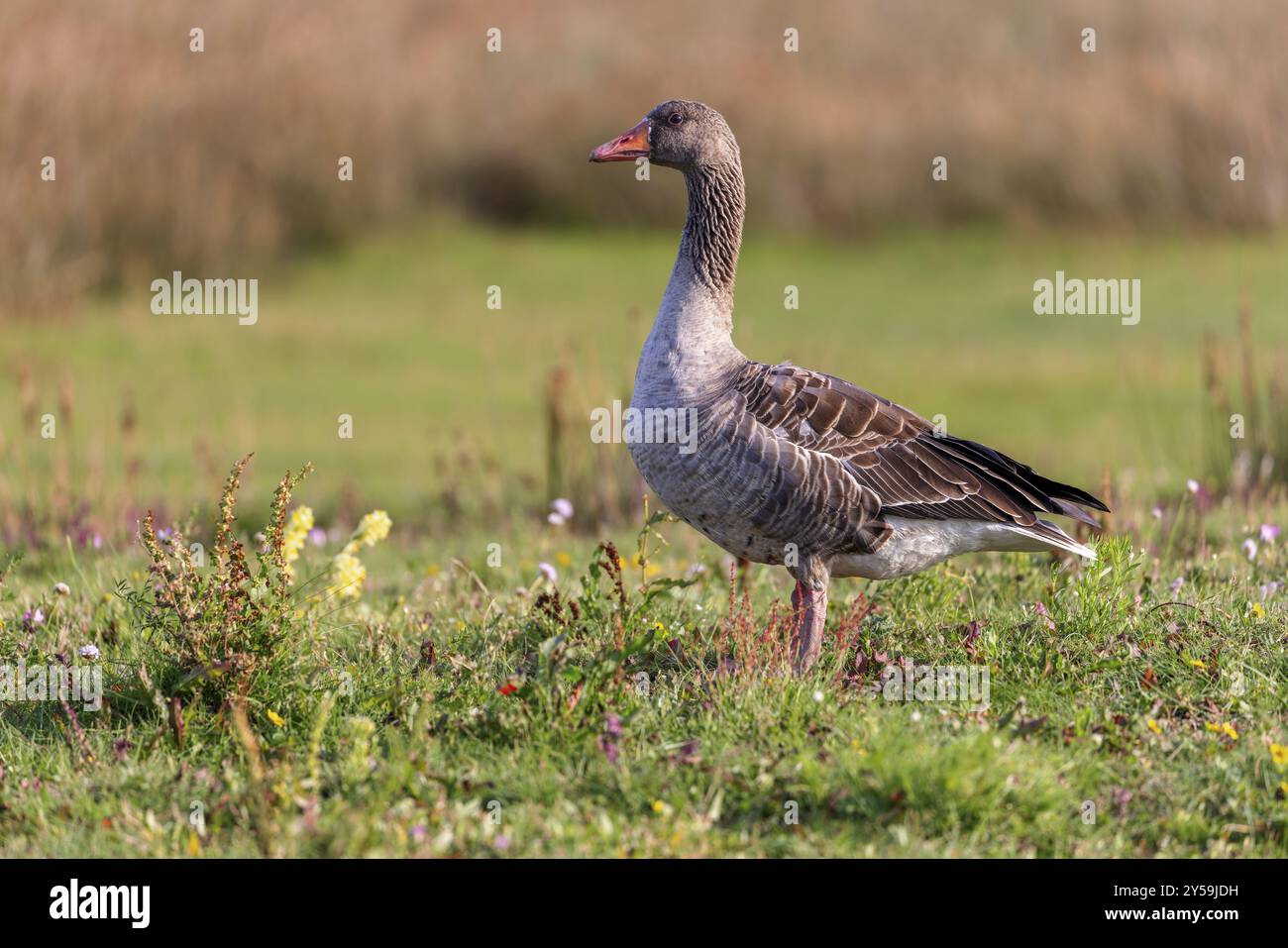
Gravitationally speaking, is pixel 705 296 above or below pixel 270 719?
above

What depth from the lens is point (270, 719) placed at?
573 centimetres

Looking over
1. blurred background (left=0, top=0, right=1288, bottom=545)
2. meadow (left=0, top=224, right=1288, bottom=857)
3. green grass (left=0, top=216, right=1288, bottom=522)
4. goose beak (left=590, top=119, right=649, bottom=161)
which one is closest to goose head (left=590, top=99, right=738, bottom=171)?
goose beak (left=590, top=119, right=649, bottom=161)

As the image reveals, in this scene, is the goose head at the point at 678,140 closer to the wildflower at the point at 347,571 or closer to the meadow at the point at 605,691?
the meadow at the point at 605,691

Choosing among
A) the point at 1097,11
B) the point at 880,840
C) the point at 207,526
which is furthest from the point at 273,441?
the point at 1097,11

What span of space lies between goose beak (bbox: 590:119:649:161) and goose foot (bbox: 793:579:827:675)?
2.01m

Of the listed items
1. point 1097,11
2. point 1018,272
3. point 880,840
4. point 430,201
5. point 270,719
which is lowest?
point 880,840

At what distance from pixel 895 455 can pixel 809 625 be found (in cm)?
79

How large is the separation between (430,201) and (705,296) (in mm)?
19962

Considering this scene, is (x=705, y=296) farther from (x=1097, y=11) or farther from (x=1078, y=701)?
(x=1097, y=11)

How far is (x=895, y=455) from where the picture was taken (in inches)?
253

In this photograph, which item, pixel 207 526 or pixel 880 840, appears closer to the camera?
pixel 880 840

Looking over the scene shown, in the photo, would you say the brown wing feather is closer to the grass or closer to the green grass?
the grass

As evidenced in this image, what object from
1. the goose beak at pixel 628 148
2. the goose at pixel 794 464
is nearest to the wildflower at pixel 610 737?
the goose at pixel 794 464

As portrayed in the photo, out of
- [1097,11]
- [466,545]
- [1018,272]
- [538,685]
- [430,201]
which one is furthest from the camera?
[1097,11]
